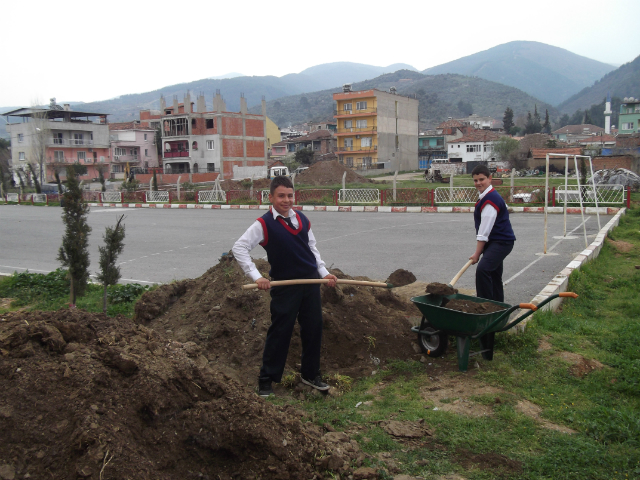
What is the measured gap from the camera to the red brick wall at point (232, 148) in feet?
197

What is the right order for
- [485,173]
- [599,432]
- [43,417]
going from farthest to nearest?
[485,173], [599,432], [43,417]

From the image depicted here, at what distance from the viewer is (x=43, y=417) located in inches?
104

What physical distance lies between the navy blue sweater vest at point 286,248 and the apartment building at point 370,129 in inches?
2331

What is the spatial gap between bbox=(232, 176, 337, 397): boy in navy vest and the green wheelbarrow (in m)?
1.04

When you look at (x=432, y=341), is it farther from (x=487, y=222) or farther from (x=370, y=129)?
(x=370, y=129)

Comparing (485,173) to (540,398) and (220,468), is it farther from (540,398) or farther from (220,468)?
(220,468)

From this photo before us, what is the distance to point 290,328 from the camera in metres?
4.13

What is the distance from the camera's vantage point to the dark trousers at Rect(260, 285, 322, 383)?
4.09 metres

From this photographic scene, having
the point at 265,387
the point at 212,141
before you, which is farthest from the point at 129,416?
the point at 212,141

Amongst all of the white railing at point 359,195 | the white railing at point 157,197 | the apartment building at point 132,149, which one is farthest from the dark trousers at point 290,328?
the apartment building at point 132,149

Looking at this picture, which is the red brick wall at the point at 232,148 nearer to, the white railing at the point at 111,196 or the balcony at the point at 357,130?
the balcony at the point at 357,130

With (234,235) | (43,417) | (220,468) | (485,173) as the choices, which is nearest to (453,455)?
(220,468)

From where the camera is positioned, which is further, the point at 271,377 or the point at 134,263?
the point at 134,263

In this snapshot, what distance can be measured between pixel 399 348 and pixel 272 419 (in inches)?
89.7
